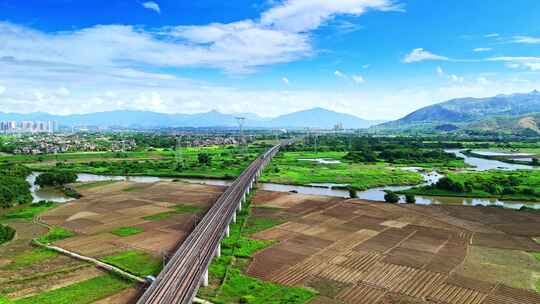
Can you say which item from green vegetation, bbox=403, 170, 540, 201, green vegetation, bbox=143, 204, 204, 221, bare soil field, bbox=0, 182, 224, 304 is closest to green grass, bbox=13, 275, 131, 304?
bare soil field, bbox=0, 182, 224, 304

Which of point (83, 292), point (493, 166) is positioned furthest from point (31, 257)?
point (493, 166)

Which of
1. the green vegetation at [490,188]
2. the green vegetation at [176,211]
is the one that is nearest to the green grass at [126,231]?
the green vegetation at [176,211]

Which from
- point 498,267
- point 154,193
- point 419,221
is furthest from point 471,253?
point 154,193

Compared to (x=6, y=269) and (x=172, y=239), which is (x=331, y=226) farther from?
(x=6, y=269)

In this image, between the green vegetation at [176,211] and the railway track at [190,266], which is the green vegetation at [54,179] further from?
the railway track at [190,266]

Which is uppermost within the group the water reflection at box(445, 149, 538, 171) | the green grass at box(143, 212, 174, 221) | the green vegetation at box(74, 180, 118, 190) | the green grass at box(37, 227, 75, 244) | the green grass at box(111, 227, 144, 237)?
the water reflection at box(445, 149, 538, 171)

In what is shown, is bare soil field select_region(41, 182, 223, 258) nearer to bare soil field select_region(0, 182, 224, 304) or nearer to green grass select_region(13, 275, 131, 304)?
bare soil field select_region(0, 182, 224, 304)
